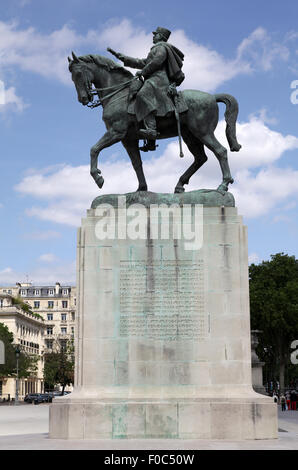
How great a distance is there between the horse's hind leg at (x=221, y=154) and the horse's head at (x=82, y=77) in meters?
3.70

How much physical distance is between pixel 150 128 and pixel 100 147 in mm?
1574

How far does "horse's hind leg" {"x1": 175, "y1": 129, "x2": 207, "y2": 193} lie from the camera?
18.0 metres

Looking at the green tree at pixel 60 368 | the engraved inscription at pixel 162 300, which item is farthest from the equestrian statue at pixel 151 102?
the green tree at pixel 60 368

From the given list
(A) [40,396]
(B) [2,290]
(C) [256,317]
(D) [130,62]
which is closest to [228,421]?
(D) [130,62]

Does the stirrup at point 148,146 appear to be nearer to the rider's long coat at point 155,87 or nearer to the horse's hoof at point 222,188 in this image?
the rider's long coat at point 155,87

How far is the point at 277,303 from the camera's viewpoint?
57281 millimetres

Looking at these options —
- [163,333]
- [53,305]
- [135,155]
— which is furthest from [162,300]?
[53,305]

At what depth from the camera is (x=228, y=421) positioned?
48.0 ft

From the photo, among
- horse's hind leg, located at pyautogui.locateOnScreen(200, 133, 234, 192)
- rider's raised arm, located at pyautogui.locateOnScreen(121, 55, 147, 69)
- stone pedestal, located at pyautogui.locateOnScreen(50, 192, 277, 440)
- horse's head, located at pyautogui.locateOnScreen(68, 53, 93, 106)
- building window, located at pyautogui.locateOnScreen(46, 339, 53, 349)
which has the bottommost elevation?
building window, located at pyautogui.locateOnScreen(46, 339, 53, 349)

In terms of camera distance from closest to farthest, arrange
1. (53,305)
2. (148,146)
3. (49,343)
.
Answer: (148,146) < (49,343) < (53,305)

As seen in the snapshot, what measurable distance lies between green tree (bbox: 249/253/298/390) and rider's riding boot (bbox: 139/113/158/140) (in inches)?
1679

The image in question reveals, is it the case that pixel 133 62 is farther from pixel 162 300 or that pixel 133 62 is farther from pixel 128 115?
pixel 162 300

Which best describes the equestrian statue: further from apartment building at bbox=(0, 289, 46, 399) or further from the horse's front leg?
apartment building at bbox=(0, 289, 46, 399)

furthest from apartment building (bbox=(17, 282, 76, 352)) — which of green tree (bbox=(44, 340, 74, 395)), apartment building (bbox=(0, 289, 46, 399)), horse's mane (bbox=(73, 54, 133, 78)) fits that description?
horse's mane (bbox=(73, 54, 133, 78))
